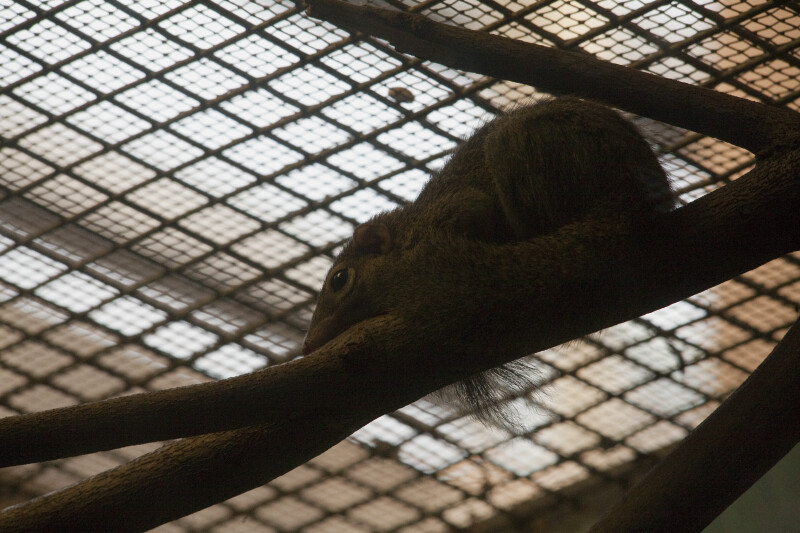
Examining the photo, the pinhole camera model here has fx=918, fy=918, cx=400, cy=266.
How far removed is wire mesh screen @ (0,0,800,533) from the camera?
22.0ft

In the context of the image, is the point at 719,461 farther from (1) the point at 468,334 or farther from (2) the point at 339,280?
(2) the point at 339,280

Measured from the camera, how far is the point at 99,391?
8.01m

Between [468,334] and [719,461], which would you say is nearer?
[719,461]

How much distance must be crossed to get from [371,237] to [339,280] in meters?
0.27

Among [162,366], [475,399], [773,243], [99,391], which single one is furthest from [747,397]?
[99,391]

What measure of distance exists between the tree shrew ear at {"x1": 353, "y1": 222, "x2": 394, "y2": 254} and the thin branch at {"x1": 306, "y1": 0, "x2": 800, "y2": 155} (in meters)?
0.89

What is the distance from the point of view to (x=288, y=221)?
7305mm

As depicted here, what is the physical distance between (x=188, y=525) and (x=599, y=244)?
594 cm

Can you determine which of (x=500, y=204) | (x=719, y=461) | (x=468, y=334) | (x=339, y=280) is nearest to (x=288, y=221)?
(x=339, y=280)

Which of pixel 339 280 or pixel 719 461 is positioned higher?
pixel 719 461

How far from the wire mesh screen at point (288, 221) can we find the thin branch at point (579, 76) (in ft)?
7.68

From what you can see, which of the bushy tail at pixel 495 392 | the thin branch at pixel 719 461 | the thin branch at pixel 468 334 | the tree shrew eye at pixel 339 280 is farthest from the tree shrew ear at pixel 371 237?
the thin branch at pixel 719 461

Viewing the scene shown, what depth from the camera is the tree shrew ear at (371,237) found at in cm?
466

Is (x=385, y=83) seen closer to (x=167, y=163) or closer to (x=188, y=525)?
(x=167, y=163)
